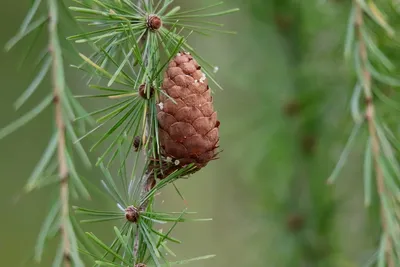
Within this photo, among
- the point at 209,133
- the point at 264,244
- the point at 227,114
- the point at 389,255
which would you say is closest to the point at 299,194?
the point at 264,244

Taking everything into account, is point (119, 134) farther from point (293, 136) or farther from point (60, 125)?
point (293, 136)

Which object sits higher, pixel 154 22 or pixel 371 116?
pixel 154 22

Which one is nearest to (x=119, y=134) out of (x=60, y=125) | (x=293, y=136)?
(x=60, y=125)

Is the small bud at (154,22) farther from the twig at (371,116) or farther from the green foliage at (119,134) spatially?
the twig at (371,116)

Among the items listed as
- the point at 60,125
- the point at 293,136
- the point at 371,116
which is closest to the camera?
the point at 60,125

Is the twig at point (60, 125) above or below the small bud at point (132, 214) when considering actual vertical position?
above

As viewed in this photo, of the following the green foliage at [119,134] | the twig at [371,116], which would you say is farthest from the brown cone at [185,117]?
the twig at [371,116]

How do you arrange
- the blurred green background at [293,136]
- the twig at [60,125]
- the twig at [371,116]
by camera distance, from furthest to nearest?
the blurred green background at [293,136] < the twig at [371,116] < the twig at [60,125]
